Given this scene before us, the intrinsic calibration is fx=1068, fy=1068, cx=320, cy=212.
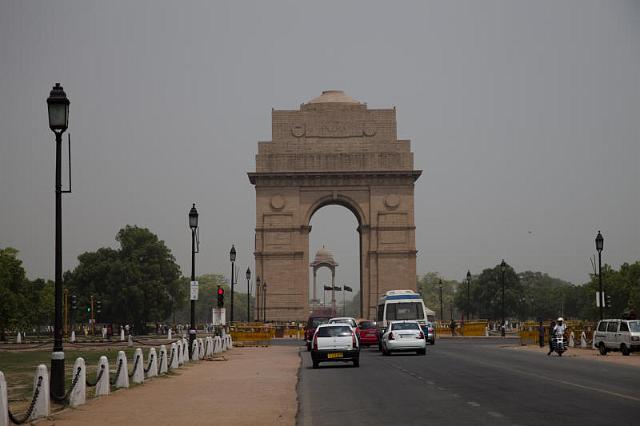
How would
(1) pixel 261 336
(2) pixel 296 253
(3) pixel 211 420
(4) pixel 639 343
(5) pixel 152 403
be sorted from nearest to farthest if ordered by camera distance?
1. (3) pixel 211 420
2. (5) pixel 152 403
3. (4) pixel 639 343
4. (1) pixel 261 336
5. (2) pixel 296 253

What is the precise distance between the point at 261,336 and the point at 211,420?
4776 cm

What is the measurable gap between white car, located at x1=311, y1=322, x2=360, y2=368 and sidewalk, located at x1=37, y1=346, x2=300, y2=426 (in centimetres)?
256

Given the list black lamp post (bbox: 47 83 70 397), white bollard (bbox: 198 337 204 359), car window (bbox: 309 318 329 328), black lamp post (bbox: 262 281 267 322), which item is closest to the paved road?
black lamp post (bbox: 47 83 70 397)

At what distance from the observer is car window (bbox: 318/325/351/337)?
34219 millimetres

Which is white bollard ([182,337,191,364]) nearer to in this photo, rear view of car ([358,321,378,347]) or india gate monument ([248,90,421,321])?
rear view of car ([358,321,378,347])

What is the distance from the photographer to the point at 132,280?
334ft

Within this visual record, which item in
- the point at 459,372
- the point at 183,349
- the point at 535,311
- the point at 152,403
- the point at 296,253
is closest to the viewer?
the point at 152,403

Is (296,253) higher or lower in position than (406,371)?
higher

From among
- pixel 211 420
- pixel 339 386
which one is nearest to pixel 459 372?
pixel 339 386

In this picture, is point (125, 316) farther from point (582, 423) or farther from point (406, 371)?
point (582, 423)

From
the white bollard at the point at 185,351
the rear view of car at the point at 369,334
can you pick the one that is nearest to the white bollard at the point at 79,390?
the white bollard at the point at 185,351

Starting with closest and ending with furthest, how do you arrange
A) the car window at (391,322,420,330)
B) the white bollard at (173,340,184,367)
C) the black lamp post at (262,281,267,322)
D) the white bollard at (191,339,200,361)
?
the white bollard at (173,340,184,367) → the white bollard at (191,339,200,361) → the car window at (391,322,420,330) → the black lamp post at (262,281,267,322)

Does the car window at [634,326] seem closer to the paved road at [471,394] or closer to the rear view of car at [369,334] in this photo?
the paved road at [471,394]

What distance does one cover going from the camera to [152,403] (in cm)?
2041
